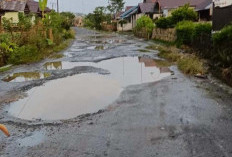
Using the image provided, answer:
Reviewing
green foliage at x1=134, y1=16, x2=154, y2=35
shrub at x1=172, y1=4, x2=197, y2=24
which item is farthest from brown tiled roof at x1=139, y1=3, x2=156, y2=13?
shrub at x1=172, y1=4, x2=197, y2=24

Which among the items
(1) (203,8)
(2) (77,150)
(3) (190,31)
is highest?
(1) (203,8)

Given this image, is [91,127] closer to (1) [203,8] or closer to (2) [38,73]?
(2) [38,73]

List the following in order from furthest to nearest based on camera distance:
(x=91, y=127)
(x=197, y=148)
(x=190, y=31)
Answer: (x=190, y=31) → (x=91, y=127) → (x=197, y=148)

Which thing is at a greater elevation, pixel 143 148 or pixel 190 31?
pixel 190 31

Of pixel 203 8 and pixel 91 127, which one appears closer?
pixel 91 127

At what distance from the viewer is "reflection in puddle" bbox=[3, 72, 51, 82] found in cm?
1206

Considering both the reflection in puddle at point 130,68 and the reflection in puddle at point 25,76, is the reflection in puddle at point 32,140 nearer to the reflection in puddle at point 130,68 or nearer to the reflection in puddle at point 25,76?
the reflection in puddle at point 130,68

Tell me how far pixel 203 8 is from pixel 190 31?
64.1ft

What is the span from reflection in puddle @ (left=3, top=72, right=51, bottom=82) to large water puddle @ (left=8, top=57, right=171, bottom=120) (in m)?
1.32

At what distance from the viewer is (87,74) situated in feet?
41.5

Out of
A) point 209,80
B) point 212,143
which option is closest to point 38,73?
point 209,80

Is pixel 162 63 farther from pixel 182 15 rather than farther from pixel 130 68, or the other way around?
pixel 182 15

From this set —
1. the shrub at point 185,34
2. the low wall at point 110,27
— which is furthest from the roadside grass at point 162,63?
the low wall at point 110,27

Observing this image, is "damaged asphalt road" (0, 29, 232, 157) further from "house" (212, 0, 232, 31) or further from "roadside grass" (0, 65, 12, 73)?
"house" (212, 0, 232, 31)
